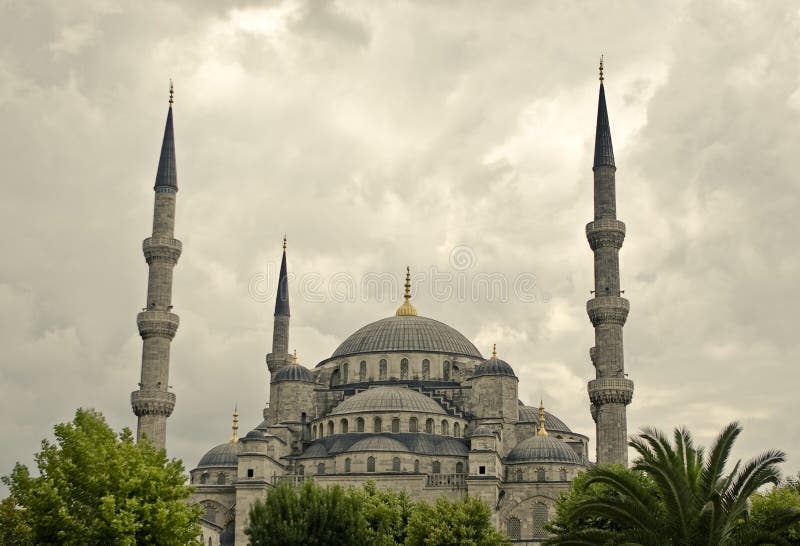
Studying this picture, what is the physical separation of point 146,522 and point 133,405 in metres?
25.9

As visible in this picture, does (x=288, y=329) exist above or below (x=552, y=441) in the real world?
above

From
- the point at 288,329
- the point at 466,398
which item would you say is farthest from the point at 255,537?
the point at 288,329

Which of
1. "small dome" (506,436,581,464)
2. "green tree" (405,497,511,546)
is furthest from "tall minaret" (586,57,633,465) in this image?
"green tree" (405,497,511,546)

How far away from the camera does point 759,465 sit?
22031mm

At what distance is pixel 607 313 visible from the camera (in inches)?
2044

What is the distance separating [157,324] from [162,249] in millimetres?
3909

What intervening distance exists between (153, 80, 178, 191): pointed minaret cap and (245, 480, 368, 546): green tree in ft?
91.3

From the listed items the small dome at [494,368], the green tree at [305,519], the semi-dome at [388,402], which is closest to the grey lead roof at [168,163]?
the semi-dome at [388,402]

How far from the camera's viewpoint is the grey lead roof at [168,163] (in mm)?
56531

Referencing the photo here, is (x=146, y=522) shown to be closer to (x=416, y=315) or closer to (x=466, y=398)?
(x=466, y=398)

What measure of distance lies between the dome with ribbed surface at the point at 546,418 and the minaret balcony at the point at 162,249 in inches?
822

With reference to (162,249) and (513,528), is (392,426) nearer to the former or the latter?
(513,528)

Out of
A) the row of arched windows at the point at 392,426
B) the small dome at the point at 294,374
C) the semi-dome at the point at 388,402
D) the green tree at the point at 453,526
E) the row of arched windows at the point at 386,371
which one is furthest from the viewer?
the row of arched windows at the point at 386,371

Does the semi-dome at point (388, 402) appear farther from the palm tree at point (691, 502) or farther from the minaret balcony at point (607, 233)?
the palm tree at point (691, 502)
